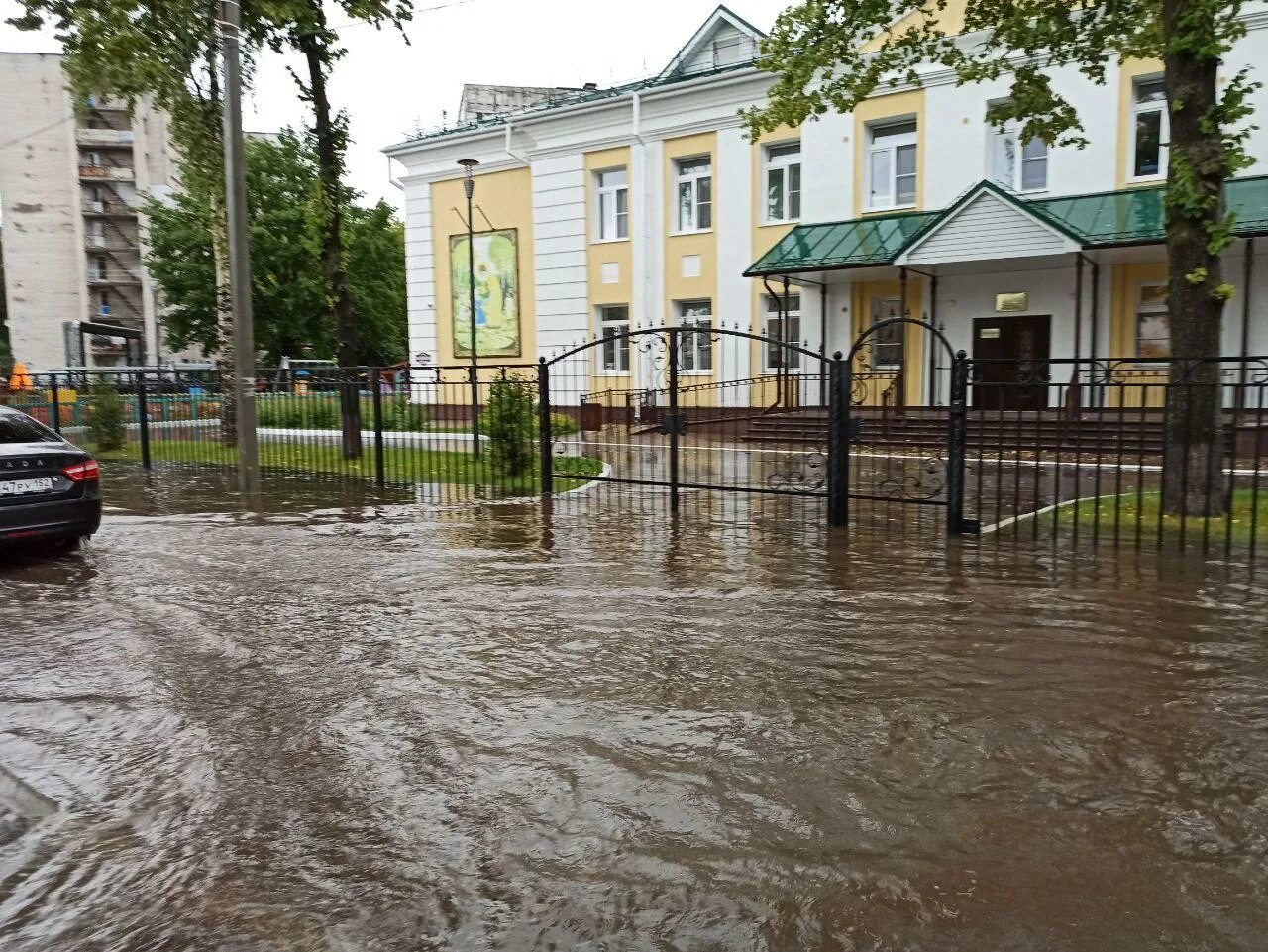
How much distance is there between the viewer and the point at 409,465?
15.0 m

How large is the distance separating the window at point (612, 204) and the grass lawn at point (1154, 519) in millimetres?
17434

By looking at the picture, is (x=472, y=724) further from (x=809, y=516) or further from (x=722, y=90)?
(x=722, y=90)

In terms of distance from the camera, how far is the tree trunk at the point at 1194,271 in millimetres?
9234

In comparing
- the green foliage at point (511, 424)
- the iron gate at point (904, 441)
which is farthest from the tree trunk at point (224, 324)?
the iron gate at point (904, 441)

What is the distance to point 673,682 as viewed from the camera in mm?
5230

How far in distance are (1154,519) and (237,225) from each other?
11.1m

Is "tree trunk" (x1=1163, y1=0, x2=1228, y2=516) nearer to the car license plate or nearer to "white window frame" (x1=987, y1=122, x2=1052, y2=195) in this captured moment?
the car license plate

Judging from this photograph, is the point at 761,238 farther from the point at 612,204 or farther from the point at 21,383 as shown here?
the point at 21,383

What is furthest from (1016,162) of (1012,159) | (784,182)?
(784,182)

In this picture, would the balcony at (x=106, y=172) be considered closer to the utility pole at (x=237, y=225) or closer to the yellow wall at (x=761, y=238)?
the yellow wall at (x=761, y=238)

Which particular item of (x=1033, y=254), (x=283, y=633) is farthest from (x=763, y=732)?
(x=1033, y=254)

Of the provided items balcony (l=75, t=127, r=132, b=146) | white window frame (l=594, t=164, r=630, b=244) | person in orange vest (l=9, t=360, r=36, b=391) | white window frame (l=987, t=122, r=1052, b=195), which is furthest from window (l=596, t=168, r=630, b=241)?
balcony (l=75, t=127, r=132, b=146)

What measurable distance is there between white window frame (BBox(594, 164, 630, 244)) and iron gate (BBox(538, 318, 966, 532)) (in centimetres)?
254

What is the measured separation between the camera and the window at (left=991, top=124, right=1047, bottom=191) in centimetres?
2044
